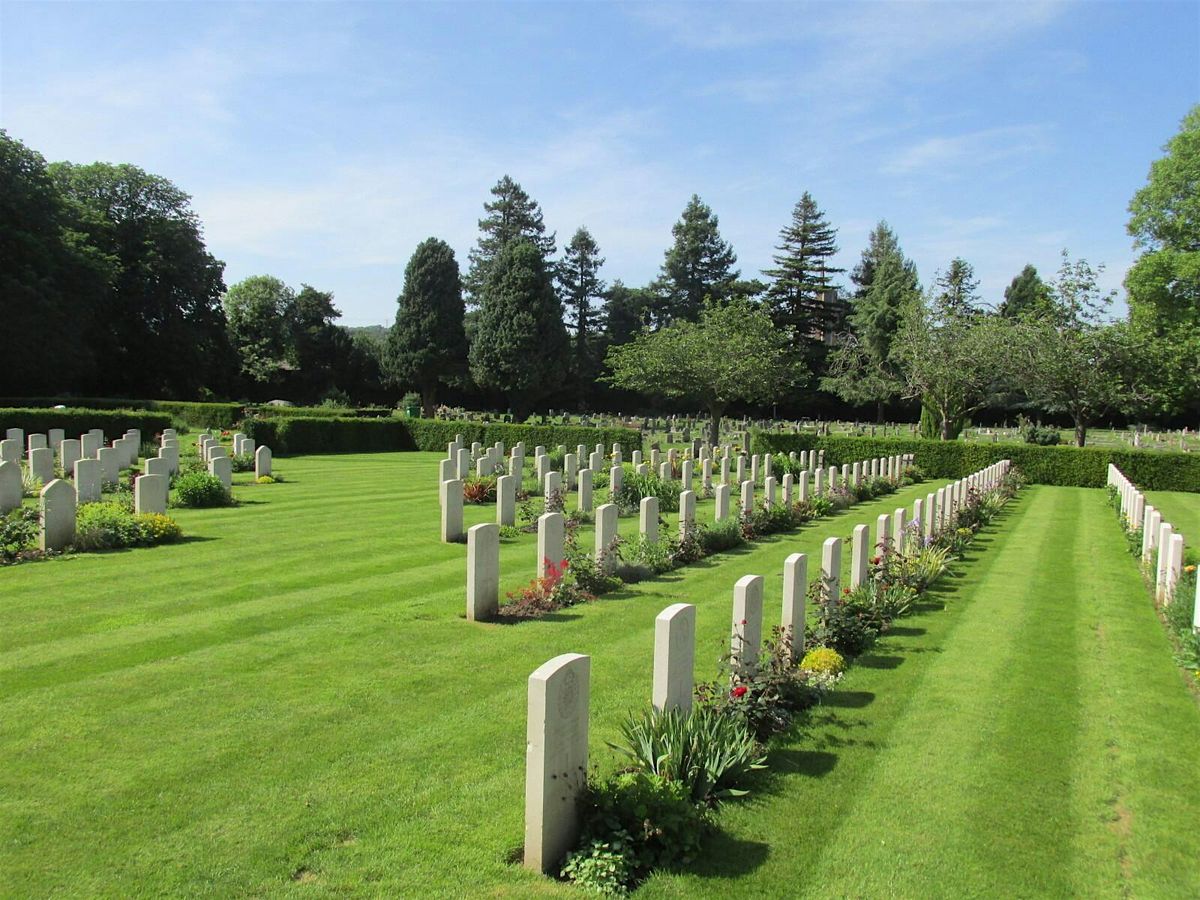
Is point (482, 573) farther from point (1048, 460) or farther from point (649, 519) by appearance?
point (1048, 460)

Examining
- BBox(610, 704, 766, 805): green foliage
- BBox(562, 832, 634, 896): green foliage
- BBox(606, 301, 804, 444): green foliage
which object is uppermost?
BBox(606, 301, 804, 444): green foliage

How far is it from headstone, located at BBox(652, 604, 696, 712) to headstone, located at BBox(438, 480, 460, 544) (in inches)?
330

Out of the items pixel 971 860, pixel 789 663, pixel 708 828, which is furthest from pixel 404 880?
pixel 789 663

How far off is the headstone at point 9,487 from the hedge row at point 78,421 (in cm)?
1359

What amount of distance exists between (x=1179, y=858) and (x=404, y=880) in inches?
170

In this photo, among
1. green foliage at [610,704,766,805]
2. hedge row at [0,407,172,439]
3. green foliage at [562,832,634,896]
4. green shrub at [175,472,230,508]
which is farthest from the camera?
hedge row at [0,407,172,439]

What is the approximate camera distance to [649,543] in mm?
12273

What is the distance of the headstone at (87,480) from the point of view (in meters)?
15.0

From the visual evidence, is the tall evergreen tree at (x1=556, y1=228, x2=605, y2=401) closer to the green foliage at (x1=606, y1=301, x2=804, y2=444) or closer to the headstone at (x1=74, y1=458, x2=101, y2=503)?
the green foliage at (x1=606, y1=301, x2=804, y2=444)

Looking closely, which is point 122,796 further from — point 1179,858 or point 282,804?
point 1179,858

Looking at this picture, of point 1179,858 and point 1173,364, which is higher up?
point 1173,364

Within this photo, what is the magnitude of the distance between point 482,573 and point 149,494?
747 cm

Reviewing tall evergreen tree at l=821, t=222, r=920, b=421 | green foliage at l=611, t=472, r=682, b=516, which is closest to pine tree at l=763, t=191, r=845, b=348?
tall evergreen tree at l=821, t=222, r=920, b=421

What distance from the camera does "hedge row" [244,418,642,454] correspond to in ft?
102
